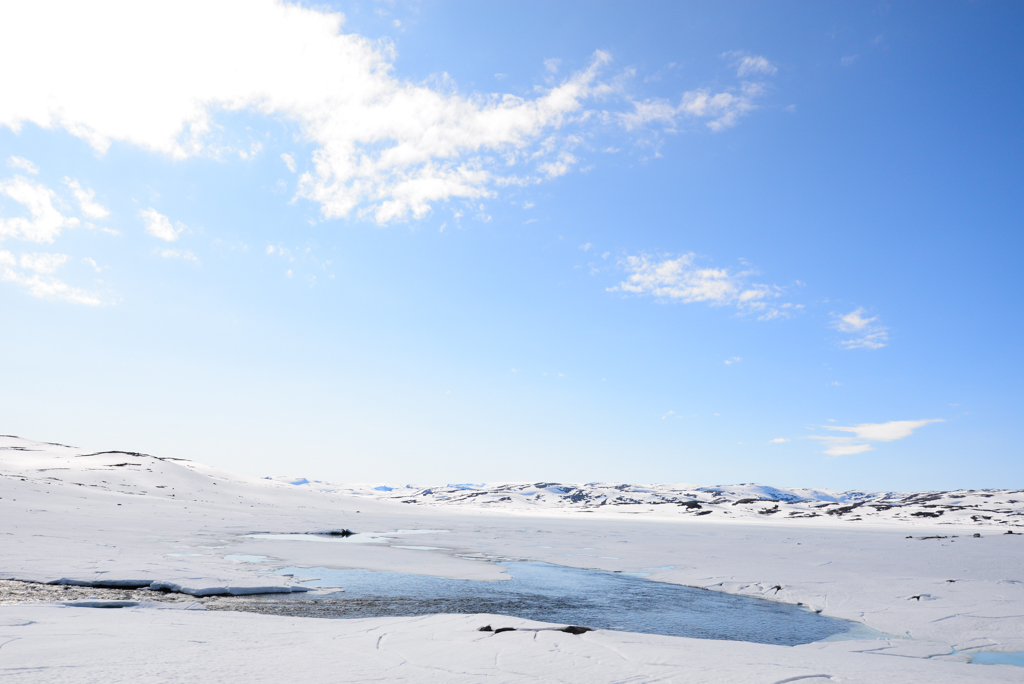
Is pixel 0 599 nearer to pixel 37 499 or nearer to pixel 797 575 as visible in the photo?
pixel 797 575

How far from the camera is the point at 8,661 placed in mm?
4723

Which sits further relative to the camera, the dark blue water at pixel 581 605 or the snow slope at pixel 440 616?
the dark blue water at pixel 581 605

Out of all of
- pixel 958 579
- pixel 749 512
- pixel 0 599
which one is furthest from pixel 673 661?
pixel 749 512

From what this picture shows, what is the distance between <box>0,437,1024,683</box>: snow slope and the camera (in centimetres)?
508

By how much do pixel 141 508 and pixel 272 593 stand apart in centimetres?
2398

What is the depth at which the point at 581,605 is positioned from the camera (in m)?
11.1

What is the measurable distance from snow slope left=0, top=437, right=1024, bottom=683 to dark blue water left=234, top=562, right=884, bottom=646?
40.0 inches

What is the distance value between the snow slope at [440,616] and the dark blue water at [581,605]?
1.02 m

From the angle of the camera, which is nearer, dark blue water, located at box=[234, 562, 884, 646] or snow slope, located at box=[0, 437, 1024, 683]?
snow slope, located at box=[0, 437, 1024, 683]

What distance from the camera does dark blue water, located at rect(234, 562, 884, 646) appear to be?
9312 millimetres

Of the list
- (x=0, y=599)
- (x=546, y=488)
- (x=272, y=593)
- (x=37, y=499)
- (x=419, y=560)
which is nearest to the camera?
(x=0, y=599)

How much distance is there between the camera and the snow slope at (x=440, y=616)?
16.7ft

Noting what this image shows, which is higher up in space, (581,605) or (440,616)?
(440,616)

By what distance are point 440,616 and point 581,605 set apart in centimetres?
413
